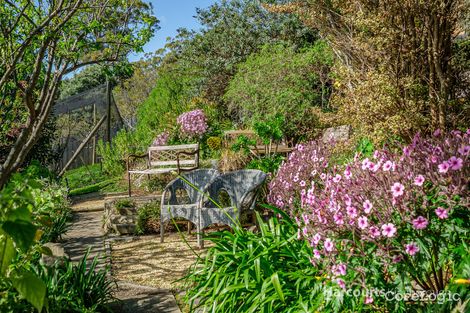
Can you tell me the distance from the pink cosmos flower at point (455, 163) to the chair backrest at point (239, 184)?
11.3ft

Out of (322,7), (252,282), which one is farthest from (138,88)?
(252,282)

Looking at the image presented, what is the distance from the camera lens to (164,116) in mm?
12812

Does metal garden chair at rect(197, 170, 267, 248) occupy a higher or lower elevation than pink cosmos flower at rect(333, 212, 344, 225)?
lower

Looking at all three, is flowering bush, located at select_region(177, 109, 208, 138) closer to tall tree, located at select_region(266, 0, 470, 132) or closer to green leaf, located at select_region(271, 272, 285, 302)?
tall tree, located at select_region(266, 0, 470, 132)

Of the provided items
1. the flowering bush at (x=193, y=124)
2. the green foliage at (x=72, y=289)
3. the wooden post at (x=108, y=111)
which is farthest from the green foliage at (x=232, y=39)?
the green foliage at (x=72, y=289)

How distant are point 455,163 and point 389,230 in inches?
17.0

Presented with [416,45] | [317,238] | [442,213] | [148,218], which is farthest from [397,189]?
[148,218]

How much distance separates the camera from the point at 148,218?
262 inches

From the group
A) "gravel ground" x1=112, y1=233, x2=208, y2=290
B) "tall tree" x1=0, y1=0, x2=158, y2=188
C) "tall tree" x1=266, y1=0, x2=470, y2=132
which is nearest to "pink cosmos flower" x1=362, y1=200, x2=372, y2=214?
"gravel ground" x1=112, y1=233, x2=208, y2=290

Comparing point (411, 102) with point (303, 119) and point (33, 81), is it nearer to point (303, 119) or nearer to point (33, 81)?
point (33, 81)

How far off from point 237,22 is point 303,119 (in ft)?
20.7

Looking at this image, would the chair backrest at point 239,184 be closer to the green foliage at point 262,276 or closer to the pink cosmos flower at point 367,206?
the green foliage at point 262,276

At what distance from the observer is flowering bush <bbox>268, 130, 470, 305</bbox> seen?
80.8 inches

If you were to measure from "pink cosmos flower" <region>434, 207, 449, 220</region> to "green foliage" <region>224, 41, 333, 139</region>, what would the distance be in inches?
309
